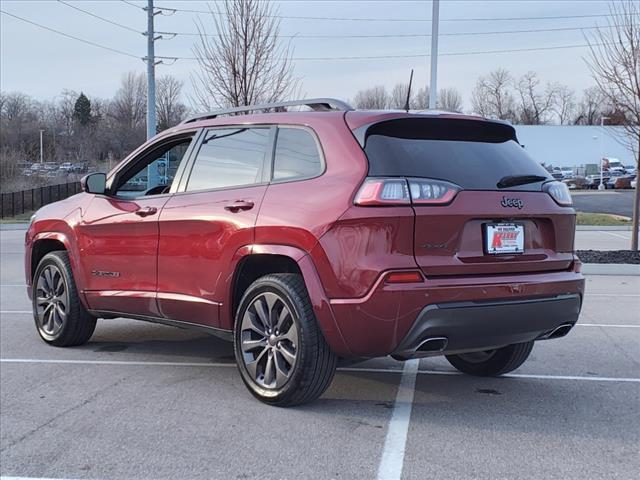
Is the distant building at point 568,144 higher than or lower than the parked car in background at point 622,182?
higher

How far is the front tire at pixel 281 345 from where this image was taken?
4176mm

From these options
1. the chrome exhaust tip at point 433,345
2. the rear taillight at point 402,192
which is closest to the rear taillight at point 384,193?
the rear taillight at point 402,192

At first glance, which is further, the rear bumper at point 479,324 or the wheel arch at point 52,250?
the wheel arch at point 52,250

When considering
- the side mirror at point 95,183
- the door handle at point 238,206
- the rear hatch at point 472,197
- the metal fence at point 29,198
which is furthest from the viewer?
the metal fence at point 29,198

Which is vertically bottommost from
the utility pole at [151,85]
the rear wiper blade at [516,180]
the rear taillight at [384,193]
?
the rear taillight at [384,193]

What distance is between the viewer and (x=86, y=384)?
16.8 feet

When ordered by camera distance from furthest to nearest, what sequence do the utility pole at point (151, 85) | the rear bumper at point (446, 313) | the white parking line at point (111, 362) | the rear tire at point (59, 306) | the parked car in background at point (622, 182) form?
the parked car in background at point (622, 182) < the utility pole at point (151, 85) < the rear tire at point (59, 306) < the white parking line at point (111, 362) < the rear bumper at point (446, 313)

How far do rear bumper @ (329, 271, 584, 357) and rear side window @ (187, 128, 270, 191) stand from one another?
127 centimetres

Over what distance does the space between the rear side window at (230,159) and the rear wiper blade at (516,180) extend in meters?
1.55

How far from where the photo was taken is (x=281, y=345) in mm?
4383

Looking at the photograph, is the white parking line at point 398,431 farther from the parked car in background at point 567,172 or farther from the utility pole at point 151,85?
the parked car in background at point 567,172

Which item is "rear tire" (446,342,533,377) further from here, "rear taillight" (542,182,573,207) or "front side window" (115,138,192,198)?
"front side window" (115,138,192,198)

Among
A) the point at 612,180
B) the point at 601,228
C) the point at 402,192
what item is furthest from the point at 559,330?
the point at 612,180

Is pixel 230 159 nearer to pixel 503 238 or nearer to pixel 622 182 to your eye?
pixel 503 238
